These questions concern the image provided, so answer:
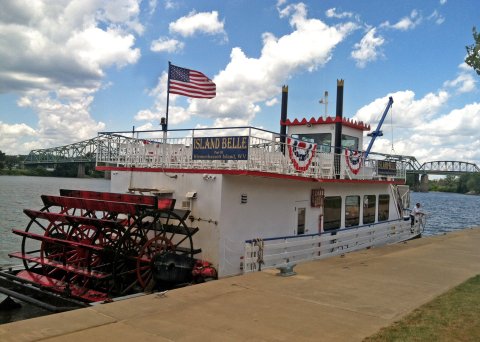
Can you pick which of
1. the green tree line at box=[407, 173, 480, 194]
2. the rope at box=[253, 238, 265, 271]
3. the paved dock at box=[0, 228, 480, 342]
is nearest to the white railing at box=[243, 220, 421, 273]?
the rope at box=[253, 238, 265, 271]

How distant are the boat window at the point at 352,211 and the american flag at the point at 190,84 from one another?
567 cm

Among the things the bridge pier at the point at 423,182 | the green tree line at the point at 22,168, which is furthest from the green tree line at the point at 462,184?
the green tree line at the point at 22,168

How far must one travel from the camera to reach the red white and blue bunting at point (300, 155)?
1060 centimetres

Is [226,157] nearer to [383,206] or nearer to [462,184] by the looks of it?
[383,206]

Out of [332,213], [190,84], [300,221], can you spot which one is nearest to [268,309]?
[300,221]

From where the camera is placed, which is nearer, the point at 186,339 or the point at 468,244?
the point at 186,339

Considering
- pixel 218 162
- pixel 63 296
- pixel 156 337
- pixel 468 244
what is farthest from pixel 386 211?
pixel 156 337

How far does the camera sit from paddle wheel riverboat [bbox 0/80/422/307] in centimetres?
902

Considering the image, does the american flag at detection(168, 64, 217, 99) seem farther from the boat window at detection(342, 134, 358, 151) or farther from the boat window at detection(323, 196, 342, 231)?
the boat window at detection(342, 134, 358, 151)

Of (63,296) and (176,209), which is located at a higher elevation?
(176,209)

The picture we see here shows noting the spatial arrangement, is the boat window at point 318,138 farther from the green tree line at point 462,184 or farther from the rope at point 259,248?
the green tree line at point 462,184

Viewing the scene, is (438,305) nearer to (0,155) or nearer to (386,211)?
(386,211)

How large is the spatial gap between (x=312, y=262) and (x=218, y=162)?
3.33 m

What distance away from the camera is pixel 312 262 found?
10.9m
